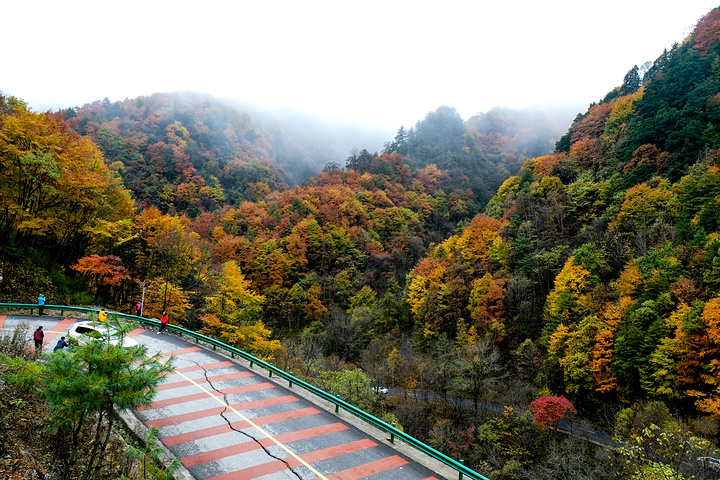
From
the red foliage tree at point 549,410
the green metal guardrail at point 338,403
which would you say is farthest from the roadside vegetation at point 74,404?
the red foliage tree at point 549,410

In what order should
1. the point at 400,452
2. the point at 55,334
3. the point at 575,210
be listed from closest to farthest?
1. the point at 400,452
2. the point at 55,334
3. the point at 575,210

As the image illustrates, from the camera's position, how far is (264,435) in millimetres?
10062

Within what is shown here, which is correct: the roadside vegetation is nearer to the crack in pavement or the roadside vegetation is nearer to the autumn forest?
the crack in pavement

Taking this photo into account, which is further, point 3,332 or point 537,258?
point 537,258

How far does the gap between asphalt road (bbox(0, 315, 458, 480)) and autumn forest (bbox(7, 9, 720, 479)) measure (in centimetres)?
690

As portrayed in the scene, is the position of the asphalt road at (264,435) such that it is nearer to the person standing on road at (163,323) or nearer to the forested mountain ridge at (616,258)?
the person standing on road at (163,323)

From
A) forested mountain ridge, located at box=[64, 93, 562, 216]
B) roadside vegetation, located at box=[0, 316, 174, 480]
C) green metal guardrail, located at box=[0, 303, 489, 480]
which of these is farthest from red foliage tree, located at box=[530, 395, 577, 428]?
forested mountain ridge, located at box=[64, 93, 562, 216]

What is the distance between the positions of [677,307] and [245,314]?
2999cm

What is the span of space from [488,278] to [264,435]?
122 feet

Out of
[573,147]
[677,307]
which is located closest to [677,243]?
[677,307]

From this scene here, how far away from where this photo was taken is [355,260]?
68250 mm

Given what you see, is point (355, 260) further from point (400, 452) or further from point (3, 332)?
point (400, 452)

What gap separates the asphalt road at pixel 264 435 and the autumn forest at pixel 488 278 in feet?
22.6

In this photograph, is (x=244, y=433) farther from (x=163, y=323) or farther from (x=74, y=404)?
(x=163, y=323)
